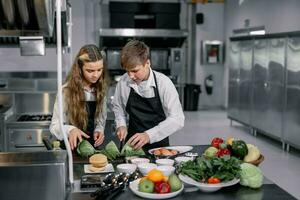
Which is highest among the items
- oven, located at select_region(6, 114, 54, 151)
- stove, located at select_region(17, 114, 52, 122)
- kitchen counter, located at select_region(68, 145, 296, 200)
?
kitchen counter, located at select_region(68, 145, 296, 200)

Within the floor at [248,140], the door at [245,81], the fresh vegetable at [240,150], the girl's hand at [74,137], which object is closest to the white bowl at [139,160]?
the girl's hand at [74,137]

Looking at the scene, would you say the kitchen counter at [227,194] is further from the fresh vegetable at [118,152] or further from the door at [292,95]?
the door at [292,95]

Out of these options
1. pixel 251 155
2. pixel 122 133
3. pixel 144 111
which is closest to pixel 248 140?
pixel 144 111

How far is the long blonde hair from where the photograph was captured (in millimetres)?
2332

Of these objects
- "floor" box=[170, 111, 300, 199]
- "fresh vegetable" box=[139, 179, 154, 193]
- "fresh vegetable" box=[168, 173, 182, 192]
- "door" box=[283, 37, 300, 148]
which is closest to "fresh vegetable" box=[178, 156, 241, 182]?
"fresh vegetable" box=[168, 173, 182, 192]

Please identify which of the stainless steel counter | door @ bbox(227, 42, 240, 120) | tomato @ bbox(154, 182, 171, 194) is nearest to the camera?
the stainless steel counter

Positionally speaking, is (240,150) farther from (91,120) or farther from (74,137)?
(91,120)

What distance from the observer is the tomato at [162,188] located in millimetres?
1578

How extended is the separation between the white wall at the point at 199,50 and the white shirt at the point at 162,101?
6875mm

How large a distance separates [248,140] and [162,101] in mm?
4019

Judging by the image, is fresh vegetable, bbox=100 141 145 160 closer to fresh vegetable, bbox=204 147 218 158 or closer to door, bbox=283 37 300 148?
fresh vegetable, bbox=204 147 218 158

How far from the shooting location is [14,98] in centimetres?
438

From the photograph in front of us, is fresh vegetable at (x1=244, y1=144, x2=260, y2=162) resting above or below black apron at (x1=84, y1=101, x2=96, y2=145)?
below

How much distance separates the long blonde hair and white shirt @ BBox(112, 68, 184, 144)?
20 cm
